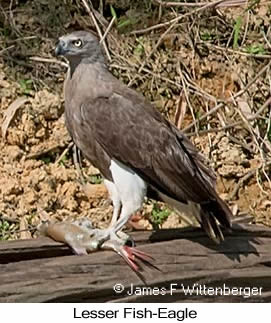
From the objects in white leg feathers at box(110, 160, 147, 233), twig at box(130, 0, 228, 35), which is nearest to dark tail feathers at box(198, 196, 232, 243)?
white leg feathers at box(110, 160, 147, 233)

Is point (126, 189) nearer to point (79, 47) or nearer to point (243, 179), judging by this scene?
point (79, 47)

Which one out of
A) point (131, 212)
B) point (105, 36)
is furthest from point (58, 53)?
point (105, 36)

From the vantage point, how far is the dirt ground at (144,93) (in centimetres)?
507

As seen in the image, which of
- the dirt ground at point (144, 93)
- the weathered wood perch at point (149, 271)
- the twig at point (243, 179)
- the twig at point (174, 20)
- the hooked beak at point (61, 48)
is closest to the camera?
the weathered wood perch at point (149, 271)

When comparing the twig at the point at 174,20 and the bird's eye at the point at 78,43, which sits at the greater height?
the bird's eye at the point at 78,43

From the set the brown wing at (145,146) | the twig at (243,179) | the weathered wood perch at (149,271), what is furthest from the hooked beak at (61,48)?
the twig at (243,179)

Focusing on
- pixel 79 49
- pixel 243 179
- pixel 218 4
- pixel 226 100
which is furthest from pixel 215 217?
pixel 218 4

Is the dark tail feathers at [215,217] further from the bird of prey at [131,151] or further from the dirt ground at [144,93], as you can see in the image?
the dirt ground at [144,93]

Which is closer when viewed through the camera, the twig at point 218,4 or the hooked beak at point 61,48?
the hooked beak at point 61,48

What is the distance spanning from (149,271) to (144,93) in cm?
190

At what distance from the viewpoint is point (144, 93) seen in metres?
5.57

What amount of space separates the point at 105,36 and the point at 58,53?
1501 millimetres

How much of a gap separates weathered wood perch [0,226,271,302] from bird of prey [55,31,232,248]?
4.0 inches

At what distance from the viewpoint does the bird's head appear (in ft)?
13.5
